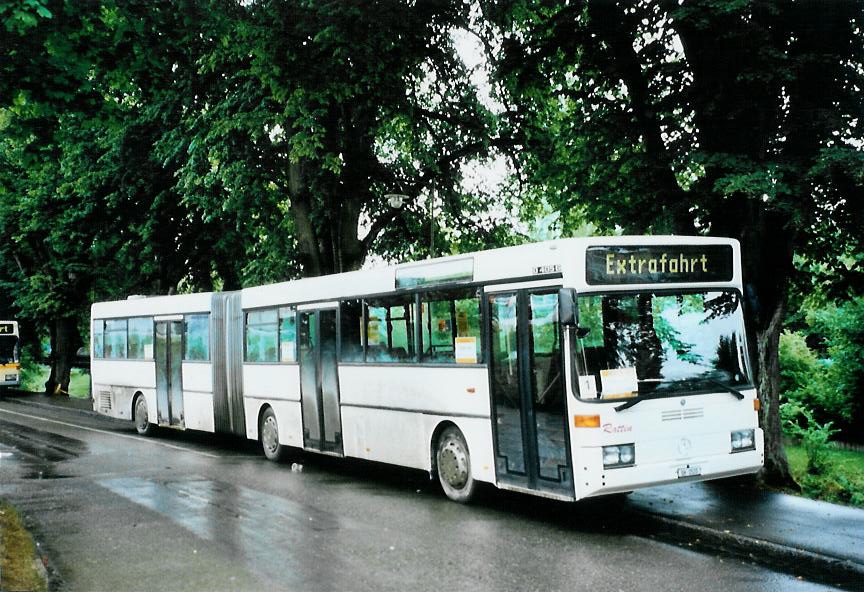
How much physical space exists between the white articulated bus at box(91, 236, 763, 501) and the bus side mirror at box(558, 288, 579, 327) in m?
0.02

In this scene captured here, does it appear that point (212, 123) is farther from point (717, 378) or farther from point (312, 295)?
point (717, 378)

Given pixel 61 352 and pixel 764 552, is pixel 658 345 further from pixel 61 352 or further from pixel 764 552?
pixel 61 352

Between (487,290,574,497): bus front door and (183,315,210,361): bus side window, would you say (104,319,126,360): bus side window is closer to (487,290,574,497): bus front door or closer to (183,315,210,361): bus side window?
(183,315,210,361): bus side window

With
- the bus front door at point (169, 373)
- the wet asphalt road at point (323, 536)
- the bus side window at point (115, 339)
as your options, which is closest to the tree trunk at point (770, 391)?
the wet asphalt road at point (323, 536)

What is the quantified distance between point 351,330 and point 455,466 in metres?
3.31

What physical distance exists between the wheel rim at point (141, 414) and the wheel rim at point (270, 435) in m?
6.06

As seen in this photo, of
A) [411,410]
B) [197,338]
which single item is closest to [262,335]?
[197,338]

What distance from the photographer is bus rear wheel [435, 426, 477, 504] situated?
11.4 m

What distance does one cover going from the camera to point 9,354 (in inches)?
1459

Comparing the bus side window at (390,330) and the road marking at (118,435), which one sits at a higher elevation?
the bus side window at (390,330)

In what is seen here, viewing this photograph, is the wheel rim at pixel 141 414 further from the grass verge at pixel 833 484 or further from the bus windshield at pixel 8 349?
the bus windshield at pixel 8 349

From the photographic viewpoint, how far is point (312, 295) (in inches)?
598

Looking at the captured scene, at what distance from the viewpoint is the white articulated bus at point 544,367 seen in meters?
9.49

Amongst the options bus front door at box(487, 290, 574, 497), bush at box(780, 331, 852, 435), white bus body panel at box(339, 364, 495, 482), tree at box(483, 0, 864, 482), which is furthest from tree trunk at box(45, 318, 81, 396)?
bus front door at box(487, 290, 574, 497)
